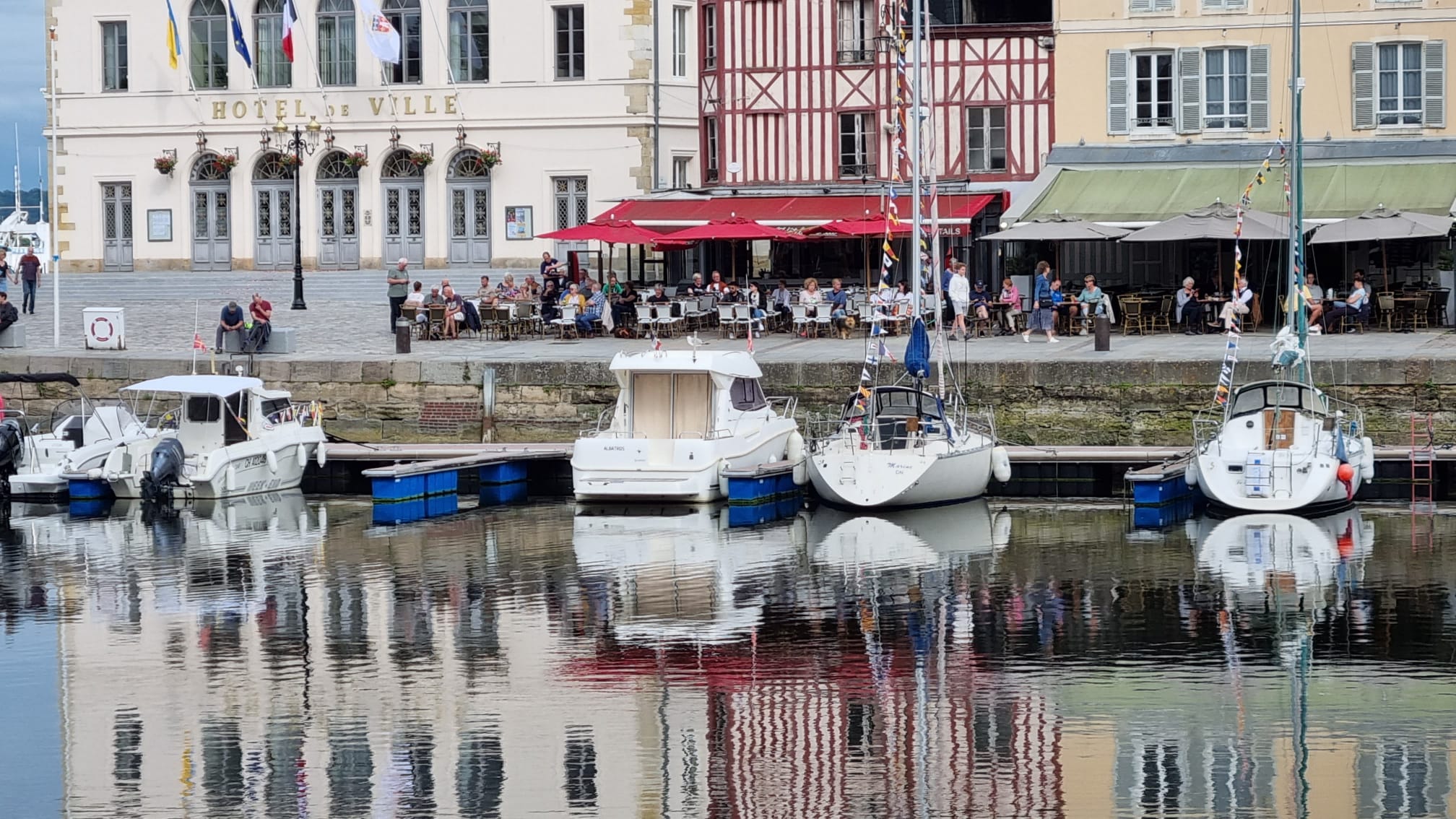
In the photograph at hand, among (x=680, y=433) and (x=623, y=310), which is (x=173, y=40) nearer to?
(x=623, y=310)

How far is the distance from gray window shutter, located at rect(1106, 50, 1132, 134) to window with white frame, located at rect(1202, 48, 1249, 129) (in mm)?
1255

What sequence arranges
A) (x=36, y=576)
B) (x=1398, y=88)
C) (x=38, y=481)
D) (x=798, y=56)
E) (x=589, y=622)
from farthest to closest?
(x=798, y=56) → (x=1398, y=88) → (x=38, y=481) → (x=36, y=576) → (x=589, y=622)

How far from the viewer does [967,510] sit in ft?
90.0

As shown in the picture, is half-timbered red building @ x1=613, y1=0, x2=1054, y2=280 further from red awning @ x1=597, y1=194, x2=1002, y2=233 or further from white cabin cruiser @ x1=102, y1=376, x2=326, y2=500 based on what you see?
white cabin cruiser @ x1=102, y1=376, x2=326, y2=500

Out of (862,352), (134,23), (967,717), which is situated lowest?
(967,717)

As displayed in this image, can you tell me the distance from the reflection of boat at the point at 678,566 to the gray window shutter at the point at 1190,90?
13.1 m

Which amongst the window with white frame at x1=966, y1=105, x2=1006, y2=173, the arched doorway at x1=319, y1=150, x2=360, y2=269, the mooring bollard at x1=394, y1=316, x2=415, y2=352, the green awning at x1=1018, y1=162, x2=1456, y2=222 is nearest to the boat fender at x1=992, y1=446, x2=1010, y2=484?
the green awning at x1=1018, y1=162, x2=1456, y2=222

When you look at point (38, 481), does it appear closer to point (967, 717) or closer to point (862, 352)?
point (862, 352)

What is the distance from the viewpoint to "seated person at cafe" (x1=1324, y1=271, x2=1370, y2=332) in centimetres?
3247

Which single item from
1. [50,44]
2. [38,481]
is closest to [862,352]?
[38,481]

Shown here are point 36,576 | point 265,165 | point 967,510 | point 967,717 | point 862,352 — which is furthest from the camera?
point 265,165

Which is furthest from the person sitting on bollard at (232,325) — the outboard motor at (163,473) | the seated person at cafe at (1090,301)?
the seated person at cafe at (1090,301)

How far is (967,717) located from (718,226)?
20.2 m

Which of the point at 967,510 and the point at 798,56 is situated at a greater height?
the point at 798,56
